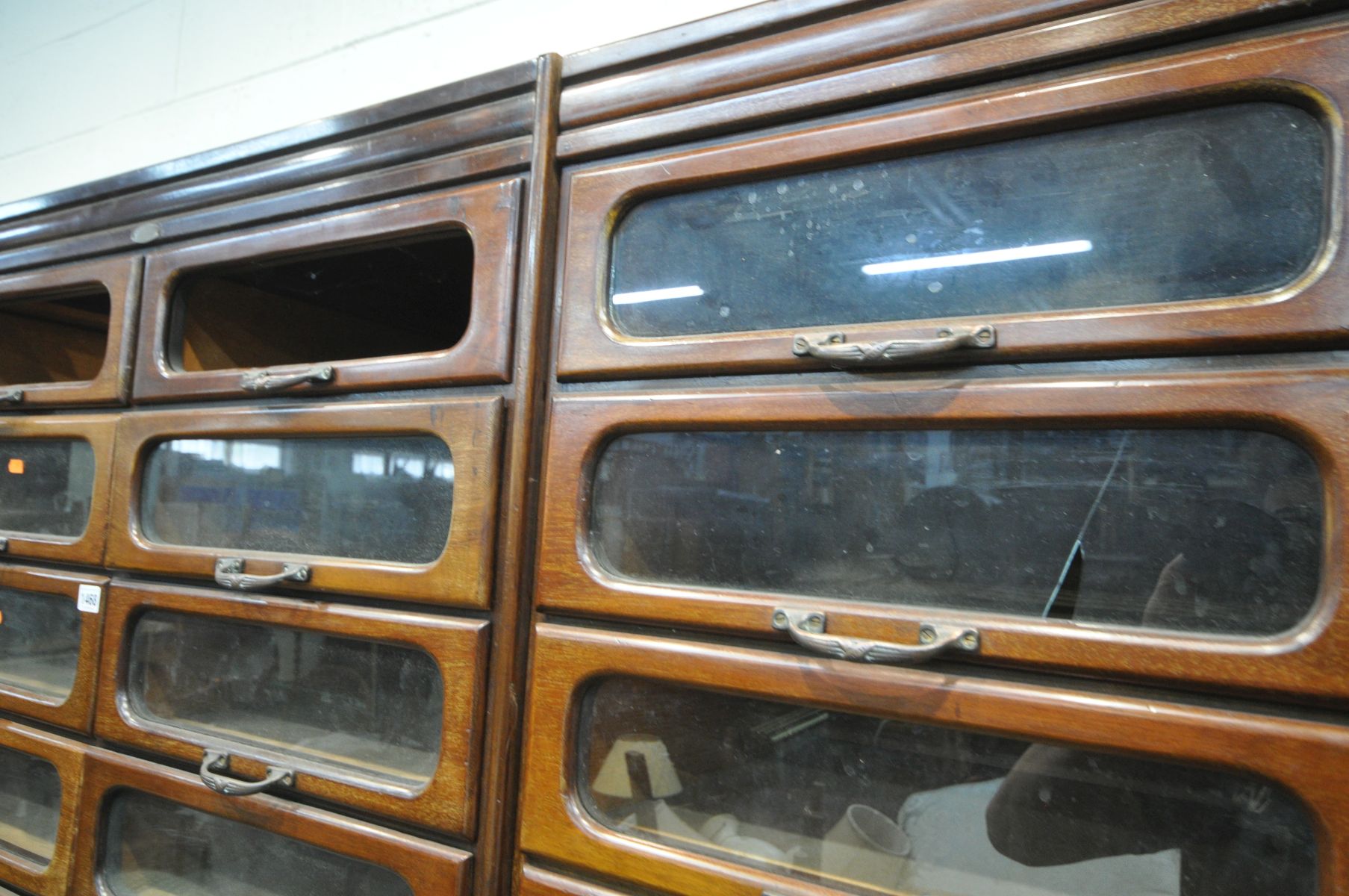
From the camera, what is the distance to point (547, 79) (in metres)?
0.83

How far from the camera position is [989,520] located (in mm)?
638

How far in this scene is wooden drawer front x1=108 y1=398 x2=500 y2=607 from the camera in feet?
2.65

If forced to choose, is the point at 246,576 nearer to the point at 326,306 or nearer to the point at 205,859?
the point at 205,859

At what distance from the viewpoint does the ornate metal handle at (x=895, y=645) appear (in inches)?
23.5

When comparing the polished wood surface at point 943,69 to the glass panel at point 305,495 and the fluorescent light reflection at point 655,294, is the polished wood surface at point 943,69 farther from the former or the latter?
the glass panel at point 305,495

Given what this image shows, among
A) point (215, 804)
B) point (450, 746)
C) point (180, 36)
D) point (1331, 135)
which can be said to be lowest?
point (215, 804)

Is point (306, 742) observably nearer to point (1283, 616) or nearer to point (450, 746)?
point (450, 746)

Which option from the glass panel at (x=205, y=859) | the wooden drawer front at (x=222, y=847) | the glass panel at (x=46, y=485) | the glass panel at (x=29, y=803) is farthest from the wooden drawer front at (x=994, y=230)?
the glass panel at (x=29, y=803)

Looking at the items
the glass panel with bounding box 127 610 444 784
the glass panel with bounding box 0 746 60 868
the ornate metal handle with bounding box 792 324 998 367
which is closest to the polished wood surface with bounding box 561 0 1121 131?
the ornate metal handle with bounding box 792 324 998 367

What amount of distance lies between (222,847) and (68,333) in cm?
105

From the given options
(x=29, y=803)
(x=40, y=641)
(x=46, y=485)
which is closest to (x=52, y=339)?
(x=46, y=485)

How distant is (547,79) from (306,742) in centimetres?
78

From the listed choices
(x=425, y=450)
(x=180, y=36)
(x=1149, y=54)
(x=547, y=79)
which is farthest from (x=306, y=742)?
(x=180, y=36)

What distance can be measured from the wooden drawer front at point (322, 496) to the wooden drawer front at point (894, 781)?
156mm
